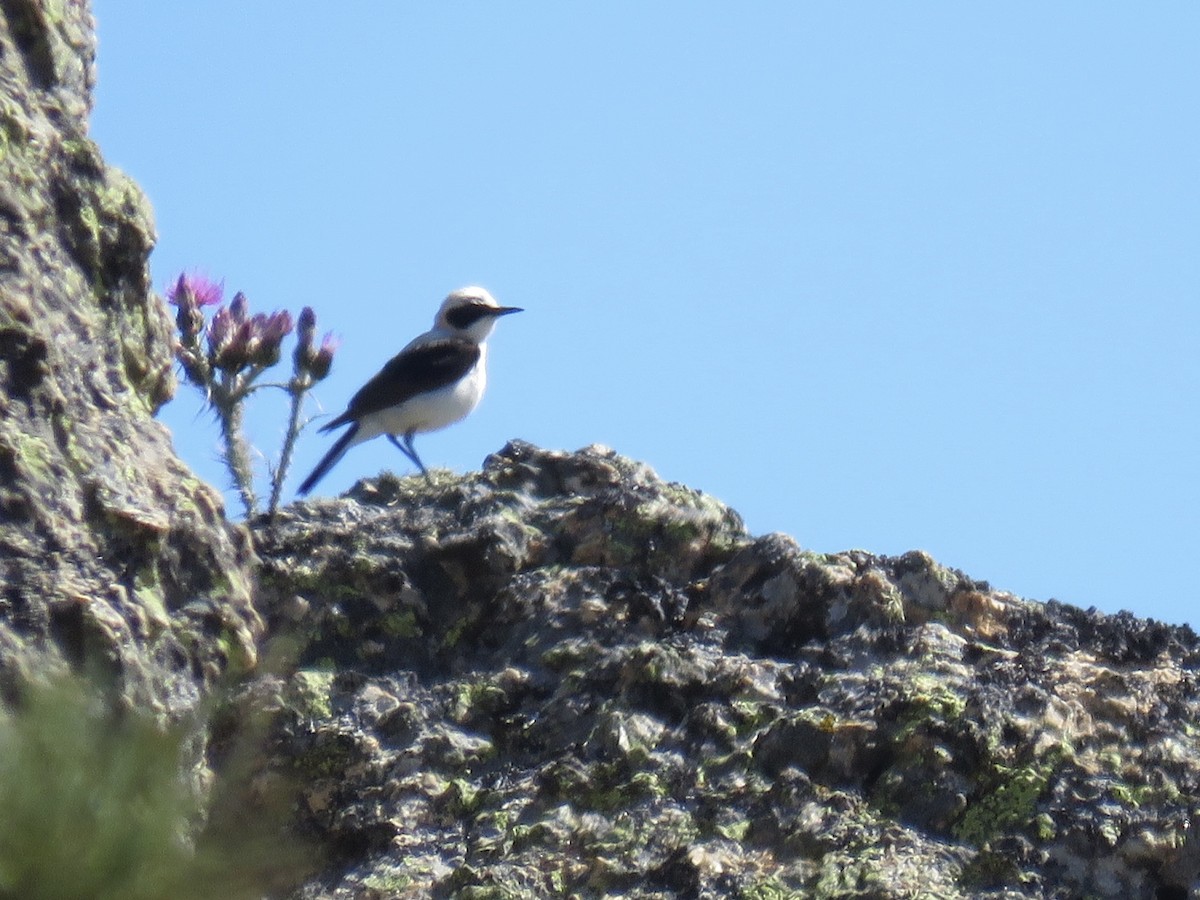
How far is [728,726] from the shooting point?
3.75 meters

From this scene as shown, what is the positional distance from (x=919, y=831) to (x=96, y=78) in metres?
2.86

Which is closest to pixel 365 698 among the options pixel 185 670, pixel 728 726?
pixel 185 670

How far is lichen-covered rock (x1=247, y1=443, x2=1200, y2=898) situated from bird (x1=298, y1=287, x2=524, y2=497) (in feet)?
17.5

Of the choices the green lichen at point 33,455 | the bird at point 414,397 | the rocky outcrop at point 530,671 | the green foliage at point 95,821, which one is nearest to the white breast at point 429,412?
the bird at point 414,397

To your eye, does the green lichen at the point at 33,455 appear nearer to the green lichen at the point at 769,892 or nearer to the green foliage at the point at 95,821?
the green foliage at the point at 95,821

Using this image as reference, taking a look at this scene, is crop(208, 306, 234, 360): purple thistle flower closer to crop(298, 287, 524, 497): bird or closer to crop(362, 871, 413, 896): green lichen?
crop(298, 287, 524, 497): bird

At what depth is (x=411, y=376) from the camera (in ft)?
33.6

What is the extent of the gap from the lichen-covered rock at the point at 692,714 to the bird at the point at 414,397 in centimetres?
535

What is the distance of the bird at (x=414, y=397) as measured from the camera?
10188 mm

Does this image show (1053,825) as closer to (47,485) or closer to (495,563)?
(495,563)

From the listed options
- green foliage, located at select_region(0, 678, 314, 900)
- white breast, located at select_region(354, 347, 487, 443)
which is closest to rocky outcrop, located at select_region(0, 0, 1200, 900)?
green foliage, located at select_region(0, 678, 314, 900)

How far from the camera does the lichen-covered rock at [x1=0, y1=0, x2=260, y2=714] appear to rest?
3.29 m

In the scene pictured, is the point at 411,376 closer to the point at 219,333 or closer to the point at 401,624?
the point at 219,333

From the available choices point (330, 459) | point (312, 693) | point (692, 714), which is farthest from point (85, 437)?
point (330, 459)
